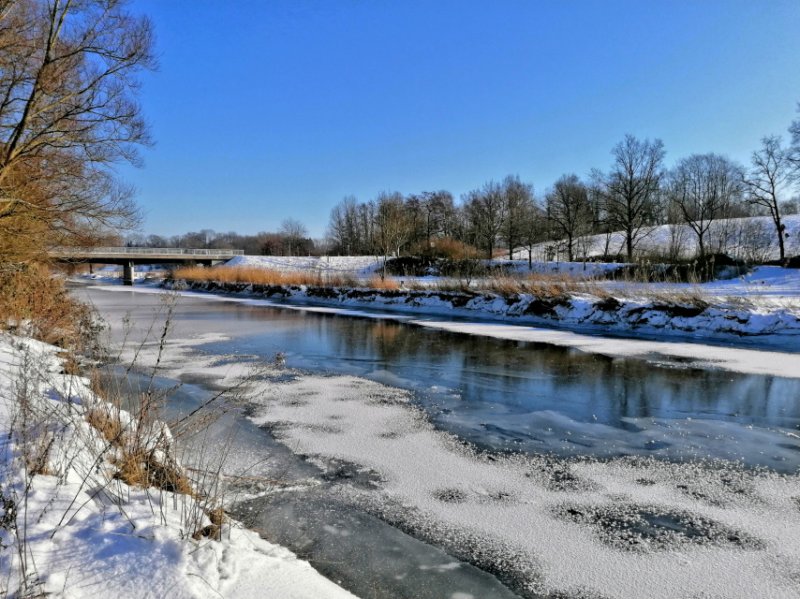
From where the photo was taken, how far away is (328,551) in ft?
10.6

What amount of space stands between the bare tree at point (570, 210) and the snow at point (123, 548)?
46551 mm

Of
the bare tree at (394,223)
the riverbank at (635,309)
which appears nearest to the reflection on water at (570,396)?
the riverbank at (635,309)

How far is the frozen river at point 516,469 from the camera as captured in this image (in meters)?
3.08

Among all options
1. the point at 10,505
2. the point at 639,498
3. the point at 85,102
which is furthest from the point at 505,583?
the point at 85,102

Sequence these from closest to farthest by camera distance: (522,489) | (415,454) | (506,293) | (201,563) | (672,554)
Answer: (201,563)
(672,554)
(522,489)
(415,454)
(506,293)

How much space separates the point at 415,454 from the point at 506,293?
14.4m

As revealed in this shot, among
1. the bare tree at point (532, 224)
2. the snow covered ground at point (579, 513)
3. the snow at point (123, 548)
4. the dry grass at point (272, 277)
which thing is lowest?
the snow covered ground at point (579, 513)

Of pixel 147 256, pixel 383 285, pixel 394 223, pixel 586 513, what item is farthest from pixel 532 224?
pixel 586 513

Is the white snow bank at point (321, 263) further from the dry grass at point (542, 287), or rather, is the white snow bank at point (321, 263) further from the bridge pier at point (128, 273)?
the dry grass at point (542, 287)

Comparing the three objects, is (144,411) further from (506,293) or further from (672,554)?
(506,293)

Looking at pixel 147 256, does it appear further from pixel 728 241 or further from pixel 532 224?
pixel 728 241

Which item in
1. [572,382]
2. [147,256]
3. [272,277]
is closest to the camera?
[572,382]

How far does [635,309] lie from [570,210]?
41.3 m

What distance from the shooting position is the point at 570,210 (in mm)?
52875
